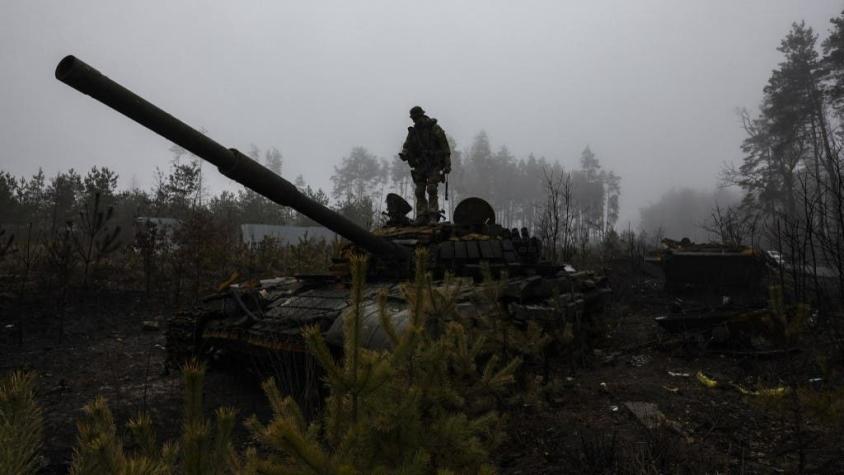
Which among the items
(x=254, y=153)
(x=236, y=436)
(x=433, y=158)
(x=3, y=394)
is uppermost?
(x=254, y=153)

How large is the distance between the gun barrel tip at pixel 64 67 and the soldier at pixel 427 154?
5.63 metres

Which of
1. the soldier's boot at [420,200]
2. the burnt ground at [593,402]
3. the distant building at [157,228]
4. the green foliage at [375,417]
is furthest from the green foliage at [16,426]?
the distant building at [157,228]

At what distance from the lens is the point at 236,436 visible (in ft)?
16.8

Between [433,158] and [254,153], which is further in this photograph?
[254,153]

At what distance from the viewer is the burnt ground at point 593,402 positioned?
3.75 meters

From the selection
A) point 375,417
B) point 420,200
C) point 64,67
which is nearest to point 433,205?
point 420,200

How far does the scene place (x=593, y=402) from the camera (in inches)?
208

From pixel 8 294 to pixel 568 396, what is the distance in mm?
11955

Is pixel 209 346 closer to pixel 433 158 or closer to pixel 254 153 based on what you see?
pixel 433 158

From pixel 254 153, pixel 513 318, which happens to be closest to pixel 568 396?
pixel 513 318

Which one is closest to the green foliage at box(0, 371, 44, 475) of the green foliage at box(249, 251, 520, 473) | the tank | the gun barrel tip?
the green foliage at box(249, 251, 520, 473)

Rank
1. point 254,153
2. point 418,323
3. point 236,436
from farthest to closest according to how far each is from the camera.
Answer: point 254,153
point 236,436
point 418,323

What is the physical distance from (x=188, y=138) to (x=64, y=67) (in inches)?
35.3

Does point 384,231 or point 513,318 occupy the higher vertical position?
point 384,231
